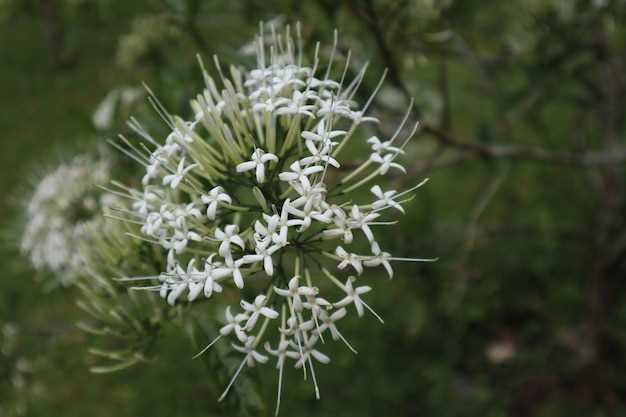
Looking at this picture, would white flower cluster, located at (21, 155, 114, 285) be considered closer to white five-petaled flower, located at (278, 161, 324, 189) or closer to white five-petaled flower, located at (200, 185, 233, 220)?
white five-petaled flower, located at (200, 185, 233, 220)

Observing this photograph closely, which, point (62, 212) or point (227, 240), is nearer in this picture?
point (227, 240)

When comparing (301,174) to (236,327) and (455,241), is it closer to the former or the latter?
(236,327)

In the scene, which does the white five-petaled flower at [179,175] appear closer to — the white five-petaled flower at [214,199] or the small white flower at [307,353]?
the white five-petaled flower at [214,199]

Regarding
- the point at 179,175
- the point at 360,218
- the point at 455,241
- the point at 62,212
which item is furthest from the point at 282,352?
the point at 455,241

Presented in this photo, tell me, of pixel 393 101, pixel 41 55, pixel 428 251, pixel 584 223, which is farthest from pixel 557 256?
pixel 41 55

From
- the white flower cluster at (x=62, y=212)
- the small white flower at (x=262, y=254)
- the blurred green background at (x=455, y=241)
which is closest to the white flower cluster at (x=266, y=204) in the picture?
the small white flower at (x=262, y=254)

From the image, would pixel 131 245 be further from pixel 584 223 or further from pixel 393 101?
pixel 584 223

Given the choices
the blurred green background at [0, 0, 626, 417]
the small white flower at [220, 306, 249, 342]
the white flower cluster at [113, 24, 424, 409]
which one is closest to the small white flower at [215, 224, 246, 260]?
the white flower cluster at [113, 24, 424, 409]
